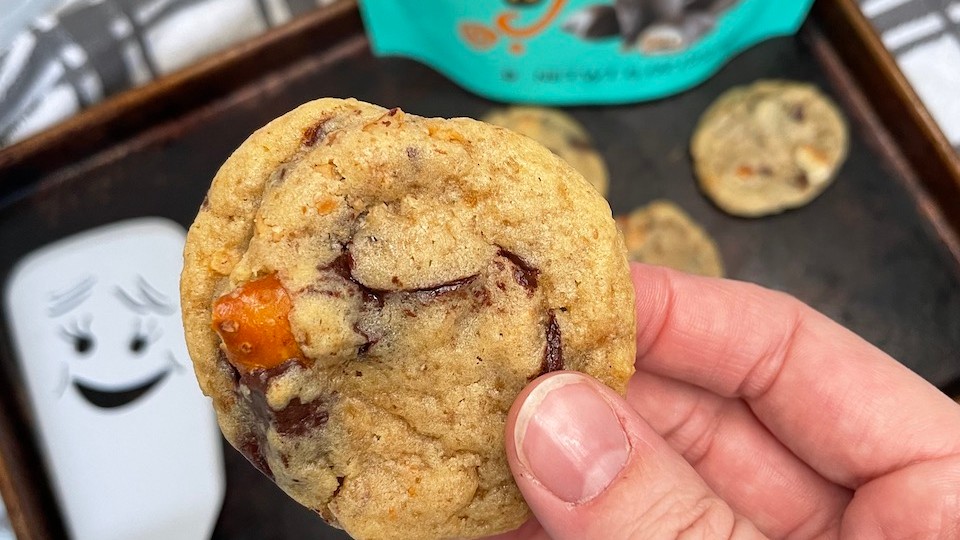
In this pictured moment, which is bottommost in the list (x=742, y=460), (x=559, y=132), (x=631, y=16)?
(x=742, y=460)

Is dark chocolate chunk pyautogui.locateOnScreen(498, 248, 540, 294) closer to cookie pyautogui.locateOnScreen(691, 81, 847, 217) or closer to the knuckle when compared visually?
the knuckle

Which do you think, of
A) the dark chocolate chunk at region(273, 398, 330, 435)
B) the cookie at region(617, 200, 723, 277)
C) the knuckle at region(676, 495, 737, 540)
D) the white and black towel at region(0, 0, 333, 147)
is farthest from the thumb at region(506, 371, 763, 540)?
the white and black towel at region(0, 0, 333, 147)

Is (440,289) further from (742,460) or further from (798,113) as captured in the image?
(798,113)

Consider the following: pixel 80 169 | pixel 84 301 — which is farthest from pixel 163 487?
pixel 80 169

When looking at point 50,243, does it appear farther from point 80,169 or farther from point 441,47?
point 441,47

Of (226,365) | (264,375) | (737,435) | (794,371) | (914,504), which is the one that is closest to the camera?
(264,375)

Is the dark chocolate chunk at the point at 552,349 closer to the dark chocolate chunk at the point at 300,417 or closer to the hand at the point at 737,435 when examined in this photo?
the hand at the point at 737,435

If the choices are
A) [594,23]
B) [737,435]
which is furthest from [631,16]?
[737,435]
